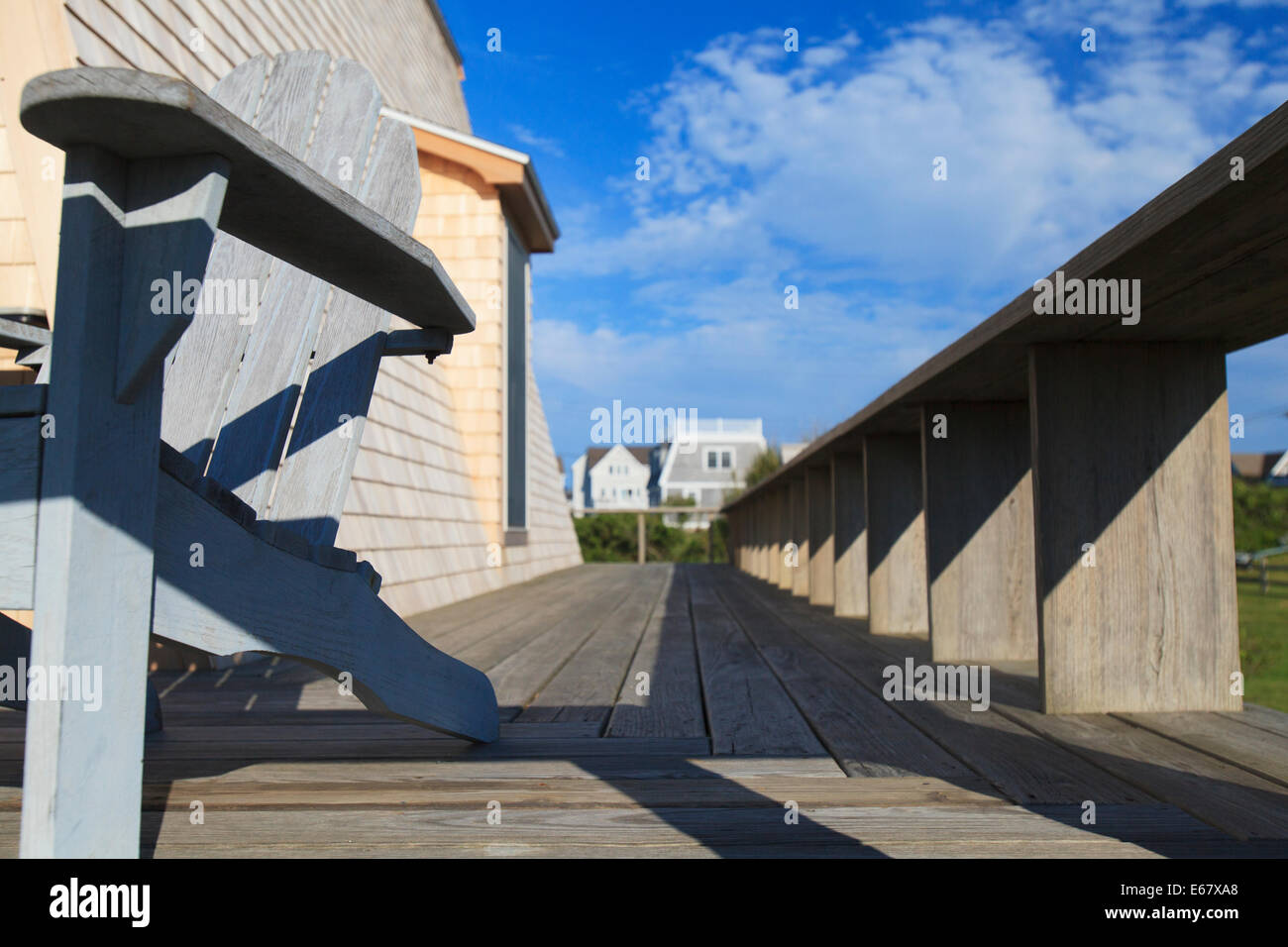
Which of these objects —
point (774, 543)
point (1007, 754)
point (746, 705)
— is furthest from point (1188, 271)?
point (774, 543)

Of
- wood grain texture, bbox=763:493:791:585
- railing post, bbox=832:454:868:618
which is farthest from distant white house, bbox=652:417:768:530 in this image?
railing post, bbox=832:454:868:618

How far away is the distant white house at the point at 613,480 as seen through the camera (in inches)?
1499

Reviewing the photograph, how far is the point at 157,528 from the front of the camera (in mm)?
956

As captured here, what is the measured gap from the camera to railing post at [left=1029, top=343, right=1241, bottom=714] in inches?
80.4

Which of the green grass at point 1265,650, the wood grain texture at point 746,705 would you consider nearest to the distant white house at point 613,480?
the green grass at point 1265,650

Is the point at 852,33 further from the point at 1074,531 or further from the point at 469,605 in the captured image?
the point at 1074,531

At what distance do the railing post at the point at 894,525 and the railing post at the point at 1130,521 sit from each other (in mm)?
1678

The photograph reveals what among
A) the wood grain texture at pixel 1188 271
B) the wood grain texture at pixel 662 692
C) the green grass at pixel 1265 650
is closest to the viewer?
the wood grain texture at pixel 1188 271

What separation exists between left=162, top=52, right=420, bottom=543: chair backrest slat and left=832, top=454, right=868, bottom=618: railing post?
3460 millimetres

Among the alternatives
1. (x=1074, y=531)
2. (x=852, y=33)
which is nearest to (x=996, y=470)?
(x=1074, y=531)

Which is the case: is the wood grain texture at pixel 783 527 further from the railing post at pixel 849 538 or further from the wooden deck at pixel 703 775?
the wooden deck at pixel 703 775

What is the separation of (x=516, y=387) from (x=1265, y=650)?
9.77 m

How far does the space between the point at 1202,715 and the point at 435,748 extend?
1.79 metres

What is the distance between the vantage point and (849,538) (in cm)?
475
